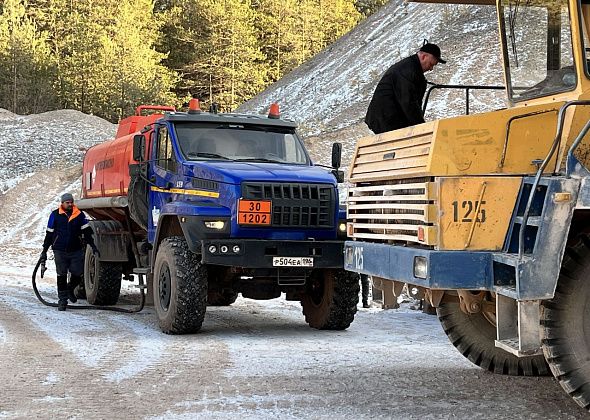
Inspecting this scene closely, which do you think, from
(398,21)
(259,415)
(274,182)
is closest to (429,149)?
(259,415)

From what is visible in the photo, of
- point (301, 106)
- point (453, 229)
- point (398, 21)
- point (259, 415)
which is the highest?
point (398, 21)

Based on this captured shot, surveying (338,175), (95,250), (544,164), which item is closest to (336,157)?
(338,175)

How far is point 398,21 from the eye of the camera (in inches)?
1911

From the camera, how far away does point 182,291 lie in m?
11.4

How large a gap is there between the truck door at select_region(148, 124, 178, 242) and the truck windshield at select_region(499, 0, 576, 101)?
19.1 ft

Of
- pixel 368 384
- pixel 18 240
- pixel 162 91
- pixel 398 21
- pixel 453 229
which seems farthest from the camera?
pixel 162 91

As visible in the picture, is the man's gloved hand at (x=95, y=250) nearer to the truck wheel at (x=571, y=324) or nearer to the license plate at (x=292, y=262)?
the license plate at (x=292, y=262)

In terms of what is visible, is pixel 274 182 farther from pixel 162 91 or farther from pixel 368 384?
pixel 162 91

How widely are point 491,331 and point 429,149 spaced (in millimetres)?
2173

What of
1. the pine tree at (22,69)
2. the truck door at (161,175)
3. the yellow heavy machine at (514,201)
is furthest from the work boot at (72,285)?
the pine tree at (22,69)

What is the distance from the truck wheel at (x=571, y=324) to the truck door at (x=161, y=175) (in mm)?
7030

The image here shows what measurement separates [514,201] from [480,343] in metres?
2.13

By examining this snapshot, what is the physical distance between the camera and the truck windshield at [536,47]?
700 centimetres

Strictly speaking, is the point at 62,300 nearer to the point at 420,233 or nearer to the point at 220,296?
the point at 220,296
